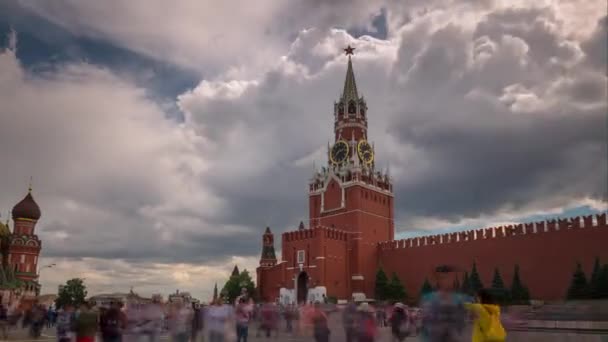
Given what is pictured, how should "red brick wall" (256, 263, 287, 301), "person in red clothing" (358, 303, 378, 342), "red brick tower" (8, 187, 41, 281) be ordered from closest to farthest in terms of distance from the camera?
1. "person in red clothing" (358, 303, 378, 342)
2. "red brick wall" (256, 263, 287, 301)
3. "red brick tower" (8, 187, 41, 281)

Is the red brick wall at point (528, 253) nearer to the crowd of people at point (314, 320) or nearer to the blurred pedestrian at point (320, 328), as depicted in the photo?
the crowd of people at point (314, 320)

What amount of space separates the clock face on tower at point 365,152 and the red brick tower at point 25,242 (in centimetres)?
3562

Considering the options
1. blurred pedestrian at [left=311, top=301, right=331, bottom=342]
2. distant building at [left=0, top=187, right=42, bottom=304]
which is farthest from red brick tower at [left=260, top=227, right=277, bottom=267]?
blurred pedestrian at [left=311, top=301, right=331, bottom=342]

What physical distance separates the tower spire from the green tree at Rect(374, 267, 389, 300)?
22815mm

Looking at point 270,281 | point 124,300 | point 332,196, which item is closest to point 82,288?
point 270,281

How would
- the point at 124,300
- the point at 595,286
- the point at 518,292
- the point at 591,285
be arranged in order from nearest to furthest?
1. the point at 124,300
2. the point at 595,286
3. the point at 591,285
4. the point at 518,292

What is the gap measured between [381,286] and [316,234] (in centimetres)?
765

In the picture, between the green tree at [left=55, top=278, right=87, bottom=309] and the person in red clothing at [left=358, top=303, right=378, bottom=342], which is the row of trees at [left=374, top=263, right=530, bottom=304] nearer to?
the person in red clothing at [left=358, top=303, right=378, bottom=342]

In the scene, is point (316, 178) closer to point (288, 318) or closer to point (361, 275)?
point (361, 275)

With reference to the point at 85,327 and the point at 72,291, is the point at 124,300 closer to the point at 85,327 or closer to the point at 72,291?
the point at 85,327

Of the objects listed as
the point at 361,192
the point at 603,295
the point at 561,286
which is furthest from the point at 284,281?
the point at 603,295

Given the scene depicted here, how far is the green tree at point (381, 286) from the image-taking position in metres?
47.9

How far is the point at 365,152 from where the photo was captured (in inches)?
2398

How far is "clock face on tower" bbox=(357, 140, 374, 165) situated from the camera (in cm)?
5988
